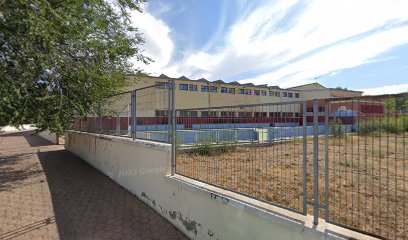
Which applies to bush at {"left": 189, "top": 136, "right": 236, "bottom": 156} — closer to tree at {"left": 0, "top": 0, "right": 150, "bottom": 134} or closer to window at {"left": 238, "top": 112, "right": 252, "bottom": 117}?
window at {"left": 238, "top": 112, "right": 252, "bottom": 117}

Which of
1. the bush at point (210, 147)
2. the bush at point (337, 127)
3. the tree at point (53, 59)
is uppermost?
the tree at point (53, 59)

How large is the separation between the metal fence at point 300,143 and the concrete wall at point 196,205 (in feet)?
0.63

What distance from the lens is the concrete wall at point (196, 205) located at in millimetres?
2332

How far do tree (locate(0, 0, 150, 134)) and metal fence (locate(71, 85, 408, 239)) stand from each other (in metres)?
1.99

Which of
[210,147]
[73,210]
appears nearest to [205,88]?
[73,210]

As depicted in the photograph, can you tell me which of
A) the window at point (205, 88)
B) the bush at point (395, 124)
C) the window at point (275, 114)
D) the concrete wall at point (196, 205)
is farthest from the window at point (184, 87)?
the bush at point (395, 124)

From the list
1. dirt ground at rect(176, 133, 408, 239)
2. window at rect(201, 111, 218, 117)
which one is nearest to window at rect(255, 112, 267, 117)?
dirt ground at rect(176, 133, 408, 239)

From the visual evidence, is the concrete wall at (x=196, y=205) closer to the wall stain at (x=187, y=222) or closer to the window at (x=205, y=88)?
the wall stain at (x=187, y=222)

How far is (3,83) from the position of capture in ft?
17.3

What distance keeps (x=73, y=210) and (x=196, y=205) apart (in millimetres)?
2791

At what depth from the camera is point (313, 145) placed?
240 centimetres

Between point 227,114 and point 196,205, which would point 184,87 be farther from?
point 196,205

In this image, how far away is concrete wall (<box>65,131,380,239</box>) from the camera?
7.65 ft

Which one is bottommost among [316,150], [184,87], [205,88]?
[316,150]
